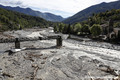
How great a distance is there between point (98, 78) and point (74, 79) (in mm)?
3468

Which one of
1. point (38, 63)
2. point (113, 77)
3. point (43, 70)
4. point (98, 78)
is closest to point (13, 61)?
point (38, 63)

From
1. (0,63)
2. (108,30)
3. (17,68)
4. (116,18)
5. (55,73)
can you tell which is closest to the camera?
(55,73)

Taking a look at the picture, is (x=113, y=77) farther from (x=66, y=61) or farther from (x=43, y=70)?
(x=43, y=70)

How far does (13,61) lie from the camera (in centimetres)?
2252

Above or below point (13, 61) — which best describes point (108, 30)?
above

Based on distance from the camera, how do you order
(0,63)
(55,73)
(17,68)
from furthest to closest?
(0,63) < (17,68) < (55,73)

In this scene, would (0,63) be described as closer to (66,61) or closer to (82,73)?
(66,61)

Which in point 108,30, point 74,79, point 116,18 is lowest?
point 74,79

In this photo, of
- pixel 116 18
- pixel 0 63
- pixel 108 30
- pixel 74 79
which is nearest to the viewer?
pixel 74 79

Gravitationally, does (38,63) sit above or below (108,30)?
below

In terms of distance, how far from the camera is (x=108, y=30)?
66750mm

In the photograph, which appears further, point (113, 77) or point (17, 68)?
point (17, 68)

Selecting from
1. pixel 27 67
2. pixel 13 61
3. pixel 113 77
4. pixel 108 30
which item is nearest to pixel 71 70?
pixel 113 77

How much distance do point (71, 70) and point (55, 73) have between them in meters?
2.85
